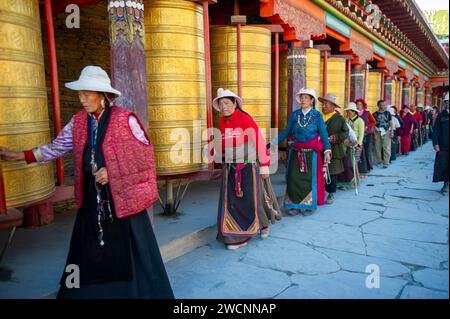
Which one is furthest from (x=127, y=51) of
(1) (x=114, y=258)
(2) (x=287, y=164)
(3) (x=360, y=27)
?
(3) (x=360, y=27)

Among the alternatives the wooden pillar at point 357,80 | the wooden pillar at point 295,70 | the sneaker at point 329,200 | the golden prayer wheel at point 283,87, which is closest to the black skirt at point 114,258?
the sneaker at point 329,200

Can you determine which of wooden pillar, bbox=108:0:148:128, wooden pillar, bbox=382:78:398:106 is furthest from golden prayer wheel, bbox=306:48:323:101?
wooden pillar, bbox=382:78:398:106

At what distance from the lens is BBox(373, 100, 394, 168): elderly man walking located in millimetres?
8719

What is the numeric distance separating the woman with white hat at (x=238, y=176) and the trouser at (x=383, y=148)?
630 cm

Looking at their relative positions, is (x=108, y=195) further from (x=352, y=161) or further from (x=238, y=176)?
(x=352, y=161)

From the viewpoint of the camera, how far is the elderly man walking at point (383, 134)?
872cm

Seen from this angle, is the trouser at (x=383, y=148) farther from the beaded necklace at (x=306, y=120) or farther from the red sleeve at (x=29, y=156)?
the red sleeve at (x=29, y=156)

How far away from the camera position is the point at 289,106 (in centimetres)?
595

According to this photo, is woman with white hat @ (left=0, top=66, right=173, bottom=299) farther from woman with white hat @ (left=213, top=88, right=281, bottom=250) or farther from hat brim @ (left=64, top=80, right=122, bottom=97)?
woman with white hat @ (left=213, top=88, right=281, bottom=250)

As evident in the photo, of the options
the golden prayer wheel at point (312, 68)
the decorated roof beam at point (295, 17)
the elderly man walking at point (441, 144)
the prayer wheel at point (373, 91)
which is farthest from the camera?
the prayer wheel at point (373, 91)

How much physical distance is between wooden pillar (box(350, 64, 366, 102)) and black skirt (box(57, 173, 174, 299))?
8080 millimetres

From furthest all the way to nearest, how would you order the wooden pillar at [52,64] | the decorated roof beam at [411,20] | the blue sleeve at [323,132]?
the decorated roof beam at [411,20] < the blue sleeve at [323,132] < the wooden pillar at [52,64]
